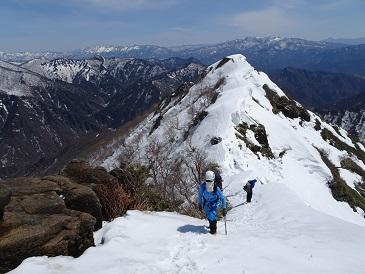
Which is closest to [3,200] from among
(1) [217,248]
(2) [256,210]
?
(1) [217,248]

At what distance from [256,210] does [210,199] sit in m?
8.59

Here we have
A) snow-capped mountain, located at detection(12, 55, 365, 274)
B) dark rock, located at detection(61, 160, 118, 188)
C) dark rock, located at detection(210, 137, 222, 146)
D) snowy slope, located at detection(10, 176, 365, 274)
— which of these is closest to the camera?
snowy slope, located at detection(10, 176, 365, 274)

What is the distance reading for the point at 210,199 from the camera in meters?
17.8

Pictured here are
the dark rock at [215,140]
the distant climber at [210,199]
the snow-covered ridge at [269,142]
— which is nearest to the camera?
the distant climber at [210,199]

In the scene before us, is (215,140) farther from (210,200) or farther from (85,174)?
(210,200)

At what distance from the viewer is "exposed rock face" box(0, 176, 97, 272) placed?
1330 centimetres

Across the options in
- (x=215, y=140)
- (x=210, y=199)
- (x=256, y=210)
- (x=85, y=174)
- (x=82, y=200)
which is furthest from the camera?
(x=215, y=140)

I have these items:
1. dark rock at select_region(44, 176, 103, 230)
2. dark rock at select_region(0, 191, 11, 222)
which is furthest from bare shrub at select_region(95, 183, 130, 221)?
dark rock at select_region(0, 191, 11, 222)

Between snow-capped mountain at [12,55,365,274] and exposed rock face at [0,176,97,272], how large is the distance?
439 mm

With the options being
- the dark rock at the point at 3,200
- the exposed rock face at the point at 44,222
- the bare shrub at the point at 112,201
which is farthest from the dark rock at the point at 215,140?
the dark rock at the point at 3,200

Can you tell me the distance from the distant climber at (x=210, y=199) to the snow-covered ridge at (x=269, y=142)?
17.0 metres

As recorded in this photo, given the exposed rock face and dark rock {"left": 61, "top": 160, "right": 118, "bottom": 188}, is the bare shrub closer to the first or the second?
dark rock {"left": 61, "top": 160, "right": 118, "bottom": 188}

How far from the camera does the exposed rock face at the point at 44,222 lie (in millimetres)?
13297

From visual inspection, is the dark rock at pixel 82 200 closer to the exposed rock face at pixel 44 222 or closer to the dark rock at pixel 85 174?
the exposed rock face at pixel 44 222
